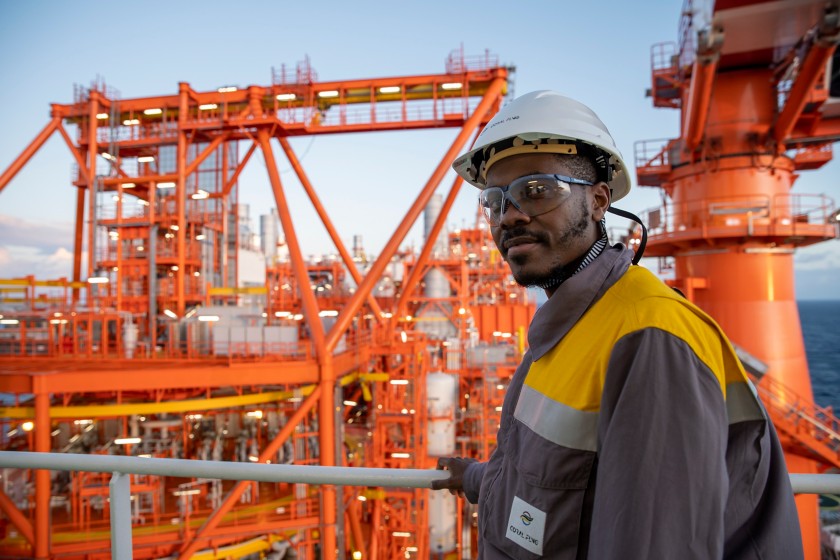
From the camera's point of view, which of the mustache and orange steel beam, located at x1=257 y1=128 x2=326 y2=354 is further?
orange steel beam, located at x1=257 y1=128 x2=326 y2=354

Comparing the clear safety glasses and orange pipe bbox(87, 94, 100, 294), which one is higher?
orange pipe bbox(87, 94, 100, 294)

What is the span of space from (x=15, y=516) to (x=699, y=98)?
13.5 m

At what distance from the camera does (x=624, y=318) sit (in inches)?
39.8

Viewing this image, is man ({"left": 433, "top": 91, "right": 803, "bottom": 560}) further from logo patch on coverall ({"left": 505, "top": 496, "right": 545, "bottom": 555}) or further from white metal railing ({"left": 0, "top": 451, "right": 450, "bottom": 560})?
white metal railing ({"left": 0, "top": 451, "right": 450, "bottom": 560})

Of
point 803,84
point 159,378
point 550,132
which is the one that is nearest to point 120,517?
point 550,132

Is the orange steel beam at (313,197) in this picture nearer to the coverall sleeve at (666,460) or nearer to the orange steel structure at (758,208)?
the orange steel structure at (758,208)

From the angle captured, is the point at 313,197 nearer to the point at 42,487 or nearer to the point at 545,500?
the point at 42,487

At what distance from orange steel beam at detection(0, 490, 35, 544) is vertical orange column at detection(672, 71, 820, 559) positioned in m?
13.0

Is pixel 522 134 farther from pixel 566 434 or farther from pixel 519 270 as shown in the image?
pixel 566 434

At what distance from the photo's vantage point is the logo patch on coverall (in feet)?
3.64

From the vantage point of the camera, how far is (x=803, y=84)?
8398mm

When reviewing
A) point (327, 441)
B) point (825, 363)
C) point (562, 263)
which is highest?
point (562, 263)

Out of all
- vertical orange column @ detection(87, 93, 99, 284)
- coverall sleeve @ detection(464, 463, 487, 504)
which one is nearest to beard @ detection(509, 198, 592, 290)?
coverall sleeve @ detection(464, 463, 487, 504)

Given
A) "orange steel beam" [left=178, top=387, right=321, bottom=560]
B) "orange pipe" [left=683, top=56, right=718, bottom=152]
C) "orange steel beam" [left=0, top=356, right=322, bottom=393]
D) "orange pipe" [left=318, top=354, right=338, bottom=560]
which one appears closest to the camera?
"orange steel beam" [left=178, top=387, right=321, bottom=560]
